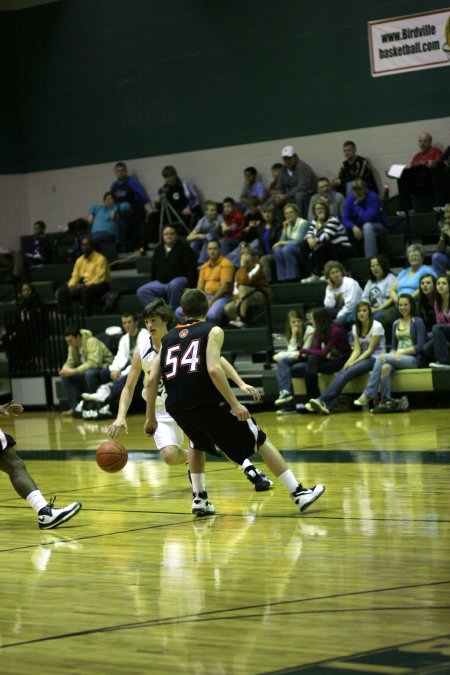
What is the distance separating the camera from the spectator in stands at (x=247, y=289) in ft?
51.2

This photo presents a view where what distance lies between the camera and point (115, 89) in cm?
2055

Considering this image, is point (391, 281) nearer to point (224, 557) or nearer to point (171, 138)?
point (171, 138)

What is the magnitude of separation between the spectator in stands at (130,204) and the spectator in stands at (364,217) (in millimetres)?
4523

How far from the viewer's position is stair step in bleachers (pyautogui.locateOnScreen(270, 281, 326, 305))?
1584 cm

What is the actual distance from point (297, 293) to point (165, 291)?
75.1 inches

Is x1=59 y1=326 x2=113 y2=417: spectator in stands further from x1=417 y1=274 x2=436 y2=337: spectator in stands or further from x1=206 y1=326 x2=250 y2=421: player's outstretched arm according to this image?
x1=206 y1=326 x2=250 y2=421: player's outstretched arm

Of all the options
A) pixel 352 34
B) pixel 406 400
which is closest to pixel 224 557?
pixel 406 400

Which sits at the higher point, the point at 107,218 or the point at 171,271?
the point at 107,218

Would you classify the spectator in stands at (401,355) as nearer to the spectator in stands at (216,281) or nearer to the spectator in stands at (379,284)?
the spectator in stands at (379,284)

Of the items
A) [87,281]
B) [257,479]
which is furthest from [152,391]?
[87,281]

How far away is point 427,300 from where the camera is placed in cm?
1372

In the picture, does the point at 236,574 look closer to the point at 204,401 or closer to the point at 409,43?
the point at 204,401

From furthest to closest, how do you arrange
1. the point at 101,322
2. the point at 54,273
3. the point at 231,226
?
the point at 54,273 → the point at 101,322 → the point at 231,226

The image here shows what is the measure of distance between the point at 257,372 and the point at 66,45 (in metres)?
8.57
